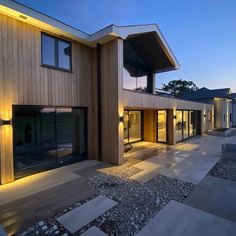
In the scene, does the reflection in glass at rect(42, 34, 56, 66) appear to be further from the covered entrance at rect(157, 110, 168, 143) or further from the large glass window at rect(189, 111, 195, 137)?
the large glass window at rect(189, 111, 195, 137)

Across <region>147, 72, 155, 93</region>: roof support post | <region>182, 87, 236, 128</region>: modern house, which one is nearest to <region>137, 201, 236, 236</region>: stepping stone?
<region>147, 72, 155, 93</region>: roof support post

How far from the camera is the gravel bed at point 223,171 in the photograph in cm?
565

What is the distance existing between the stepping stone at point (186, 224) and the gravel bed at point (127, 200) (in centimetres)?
18

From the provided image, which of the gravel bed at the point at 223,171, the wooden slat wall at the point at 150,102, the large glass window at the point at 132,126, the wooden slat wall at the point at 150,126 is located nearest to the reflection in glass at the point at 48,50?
the wooden slat wall at the point at 150,102

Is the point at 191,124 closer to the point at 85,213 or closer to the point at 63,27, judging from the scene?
the point at 63,27

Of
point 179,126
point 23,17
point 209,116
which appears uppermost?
point 23,17

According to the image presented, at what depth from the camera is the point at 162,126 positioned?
1172 centimetres

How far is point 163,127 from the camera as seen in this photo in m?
11.7

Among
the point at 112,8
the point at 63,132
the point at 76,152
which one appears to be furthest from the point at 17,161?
the point at 112,8

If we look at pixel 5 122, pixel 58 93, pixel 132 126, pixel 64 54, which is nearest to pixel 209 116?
pixel 132 126

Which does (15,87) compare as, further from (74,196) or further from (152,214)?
(152,214)

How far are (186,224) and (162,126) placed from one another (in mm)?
8793

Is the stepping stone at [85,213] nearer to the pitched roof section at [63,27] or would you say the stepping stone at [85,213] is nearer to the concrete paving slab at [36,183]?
the concrete paving slab at [36,183]

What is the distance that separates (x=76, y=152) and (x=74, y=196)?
3.39 metres
